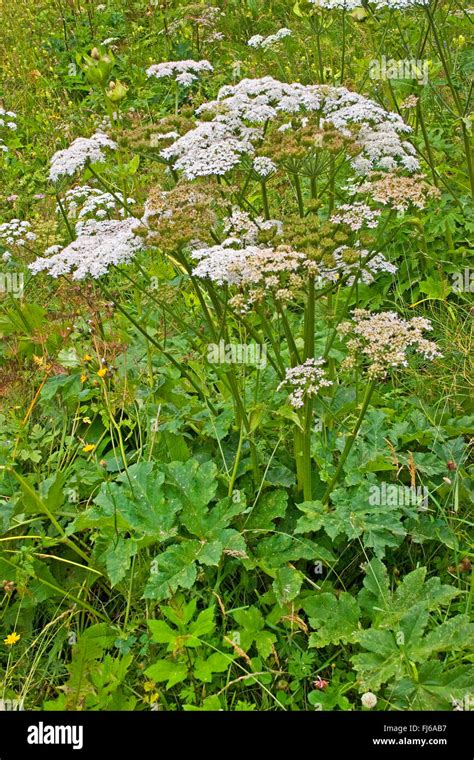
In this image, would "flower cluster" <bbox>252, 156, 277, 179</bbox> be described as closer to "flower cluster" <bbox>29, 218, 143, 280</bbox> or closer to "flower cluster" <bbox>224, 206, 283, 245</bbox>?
"flower cluster" <bbox>224, 206, 283, 245</bbox>

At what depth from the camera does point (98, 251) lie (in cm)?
287

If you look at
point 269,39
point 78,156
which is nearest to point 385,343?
point 78,156

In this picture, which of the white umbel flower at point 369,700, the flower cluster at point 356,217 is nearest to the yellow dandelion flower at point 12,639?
the white umbel flower at point 369,700

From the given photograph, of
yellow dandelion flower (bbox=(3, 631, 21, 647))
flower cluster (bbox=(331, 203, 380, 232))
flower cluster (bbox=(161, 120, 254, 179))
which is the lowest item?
yellow dandelion flower (bbox=(3, 631, 21, 647))

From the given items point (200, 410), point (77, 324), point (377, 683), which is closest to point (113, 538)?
point (200, 410)

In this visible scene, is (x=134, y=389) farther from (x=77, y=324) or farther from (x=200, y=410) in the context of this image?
(x=77, y=324)

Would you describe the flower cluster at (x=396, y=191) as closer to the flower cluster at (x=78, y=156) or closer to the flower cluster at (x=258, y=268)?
the flower cluster at (x=258, y=268)

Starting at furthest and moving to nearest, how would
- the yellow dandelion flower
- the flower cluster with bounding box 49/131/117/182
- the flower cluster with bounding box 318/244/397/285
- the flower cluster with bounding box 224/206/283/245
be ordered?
the flower cluster with bounding box 49/131/117/182 < the yellow dandelion flower < the flower cluster with bounding box 224/206/283/245 < the flower cluster with bounding box 318/244/397/285

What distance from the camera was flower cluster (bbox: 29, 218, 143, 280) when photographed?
280 centimetres

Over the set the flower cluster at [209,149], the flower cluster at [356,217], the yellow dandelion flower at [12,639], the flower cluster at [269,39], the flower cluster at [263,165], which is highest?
the flower cluster at [269,39]

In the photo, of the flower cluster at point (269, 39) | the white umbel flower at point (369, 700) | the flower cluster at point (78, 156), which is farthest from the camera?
the flower cluster at point (269, 39)

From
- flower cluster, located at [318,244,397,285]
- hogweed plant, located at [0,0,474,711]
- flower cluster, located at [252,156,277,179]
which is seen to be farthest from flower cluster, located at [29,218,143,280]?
flower cluster, located at [318,244,397,285]

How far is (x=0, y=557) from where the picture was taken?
299 cm

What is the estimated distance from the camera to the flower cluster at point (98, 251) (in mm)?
2797
